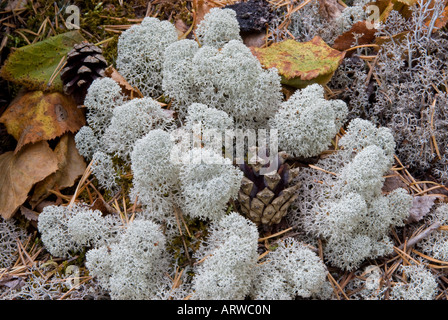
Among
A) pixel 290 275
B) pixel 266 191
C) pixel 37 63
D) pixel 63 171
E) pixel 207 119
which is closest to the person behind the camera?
pixel 290 275

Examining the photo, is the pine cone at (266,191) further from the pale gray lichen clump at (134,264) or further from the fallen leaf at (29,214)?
the fallen leaf at (29,214)

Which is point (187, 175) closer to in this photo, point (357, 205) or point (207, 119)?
point (207, 119)

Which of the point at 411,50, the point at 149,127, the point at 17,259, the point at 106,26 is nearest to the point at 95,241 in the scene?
the point at 17,259

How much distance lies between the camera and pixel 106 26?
2.45m

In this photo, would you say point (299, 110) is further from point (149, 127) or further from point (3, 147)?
point (3, 147)

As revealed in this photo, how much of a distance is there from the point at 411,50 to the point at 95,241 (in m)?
1.92

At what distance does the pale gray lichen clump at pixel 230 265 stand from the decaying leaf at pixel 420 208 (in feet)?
2.70

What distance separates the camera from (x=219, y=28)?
7.14 ft

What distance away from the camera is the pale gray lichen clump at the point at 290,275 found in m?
1.60

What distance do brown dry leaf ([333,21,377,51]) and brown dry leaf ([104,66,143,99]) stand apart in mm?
1191

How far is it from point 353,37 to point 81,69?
5.06 ft

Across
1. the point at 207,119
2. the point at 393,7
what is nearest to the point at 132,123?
the point at 207,119

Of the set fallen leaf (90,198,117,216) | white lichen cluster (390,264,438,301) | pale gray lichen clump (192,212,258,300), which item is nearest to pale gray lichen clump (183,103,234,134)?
pale gray lichen clump (192,212,258,300)

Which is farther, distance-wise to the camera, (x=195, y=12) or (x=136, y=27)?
(x=195, y=12)
